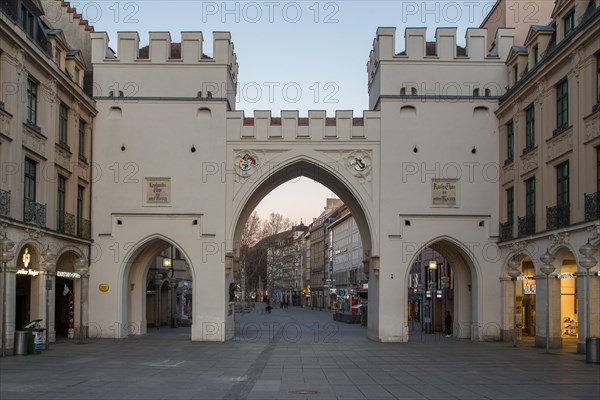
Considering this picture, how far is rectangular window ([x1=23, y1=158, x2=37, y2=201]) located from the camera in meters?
26.4

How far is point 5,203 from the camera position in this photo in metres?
24.0

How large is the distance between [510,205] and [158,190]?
14885 mm

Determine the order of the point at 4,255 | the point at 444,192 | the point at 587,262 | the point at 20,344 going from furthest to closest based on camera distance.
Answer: the point at 444,192
the point at 20,344
the point at 4,255
the point at 587,262

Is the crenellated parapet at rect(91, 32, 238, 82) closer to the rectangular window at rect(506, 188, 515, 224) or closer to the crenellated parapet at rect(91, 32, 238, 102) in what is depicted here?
the crenellated parapet at rect(91, 32, 238, 102)

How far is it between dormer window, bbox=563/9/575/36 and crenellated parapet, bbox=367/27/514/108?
619 centimetres

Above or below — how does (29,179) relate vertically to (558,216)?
above

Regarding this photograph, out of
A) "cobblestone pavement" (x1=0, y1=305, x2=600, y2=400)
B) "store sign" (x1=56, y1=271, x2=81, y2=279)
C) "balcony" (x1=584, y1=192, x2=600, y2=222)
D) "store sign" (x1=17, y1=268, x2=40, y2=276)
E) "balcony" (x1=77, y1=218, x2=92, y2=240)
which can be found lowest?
"cobblestone pavement" (x1=0, y1=305, x2=600, y2=400)

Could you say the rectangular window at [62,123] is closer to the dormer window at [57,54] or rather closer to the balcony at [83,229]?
the dormer window at [57,54]

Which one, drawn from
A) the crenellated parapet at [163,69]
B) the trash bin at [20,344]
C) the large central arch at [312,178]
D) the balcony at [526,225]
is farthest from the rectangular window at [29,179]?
the balcony at [526,225]

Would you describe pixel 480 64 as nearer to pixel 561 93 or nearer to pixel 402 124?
pixel 402 124

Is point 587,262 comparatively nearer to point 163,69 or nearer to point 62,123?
point 163,69

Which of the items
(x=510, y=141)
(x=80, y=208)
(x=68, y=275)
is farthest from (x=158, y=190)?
(x=510, y=141)

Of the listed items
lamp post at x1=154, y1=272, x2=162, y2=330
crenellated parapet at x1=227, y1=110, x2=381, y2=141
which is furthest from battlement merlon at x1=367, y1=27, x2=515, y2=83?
lamp post at x1=154, y1=272, x2=162, y2=330

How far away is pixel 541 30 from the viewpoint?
29.5m
